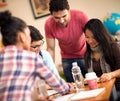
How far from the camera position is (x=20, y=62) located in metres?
1.41

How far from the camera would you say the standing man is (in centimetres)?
269

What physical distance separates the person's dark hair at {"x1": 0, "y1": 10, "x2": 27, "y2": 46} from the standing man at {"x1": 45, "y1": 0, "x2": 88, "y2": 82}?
1.18 meters

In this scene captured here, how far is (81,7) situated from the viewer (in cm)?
444

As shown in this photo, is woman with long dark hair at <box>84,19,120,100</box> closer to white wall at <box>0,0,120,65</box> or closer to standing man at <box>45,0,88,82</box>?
standing man at <box>45,0,88,82</box>

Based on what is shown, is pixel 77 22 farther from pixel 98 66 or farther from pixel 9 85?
pixel 9 85

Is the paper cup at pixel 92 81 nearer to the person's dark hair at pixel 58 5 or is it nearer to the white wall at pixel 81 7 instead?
the person's dark hair at pixel 58 5

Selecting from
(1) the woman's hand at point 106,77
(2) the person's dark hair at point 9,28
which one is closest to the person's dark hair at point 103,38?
(1) the woman's hand at point 106,77

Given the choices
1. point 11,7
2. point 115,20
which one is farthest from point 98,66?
point 11,7

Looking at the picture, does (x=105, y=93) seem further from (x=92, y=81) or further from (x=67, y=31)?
(x=67, y=31)

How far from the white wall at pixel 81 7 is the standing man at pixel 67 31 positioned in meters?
1.37

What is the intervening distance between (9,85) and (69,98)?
64cm

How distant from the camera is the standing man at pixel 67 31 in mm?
2689

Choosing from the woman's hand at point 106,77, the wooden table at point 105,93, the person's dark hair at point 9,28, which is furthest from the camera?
the woman's hand at point 106,77

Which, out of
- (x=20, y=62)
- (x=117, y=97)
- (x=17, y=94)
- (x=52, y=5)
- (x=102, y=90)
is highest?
(x=52, y=5)
